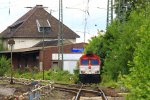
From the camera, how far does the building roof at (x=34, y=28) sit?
305 ft

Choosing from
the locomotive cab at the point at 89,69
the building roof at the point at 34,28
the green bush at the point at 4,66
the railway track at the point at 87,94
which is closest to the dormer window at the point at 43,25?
the building roof at the point at 34,28

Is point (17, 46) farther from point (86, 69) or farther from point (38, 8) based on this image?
point (86, 69)

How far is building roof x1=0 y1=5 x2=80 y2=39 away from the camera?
9281 centimetres

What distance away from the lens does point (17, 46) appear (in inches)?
3696

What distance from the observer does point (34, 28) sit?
307 feet

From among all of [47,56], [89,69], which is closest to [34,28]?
[47,56]

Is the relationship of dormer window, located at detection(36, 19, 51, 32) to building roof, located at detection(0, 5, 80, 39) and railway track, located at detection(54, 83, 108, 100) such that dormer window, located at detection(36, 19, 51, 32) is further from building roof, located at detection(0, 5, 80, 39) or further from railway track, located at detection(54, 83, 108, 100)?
railway track, located at detection(54, 83, 108, 100)

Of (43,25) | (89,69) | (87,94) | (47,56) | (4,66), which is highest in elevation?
(43,25)

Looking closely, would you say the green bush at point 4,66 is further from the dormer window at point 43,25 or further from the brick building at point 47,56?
the dormer window at point 43,25

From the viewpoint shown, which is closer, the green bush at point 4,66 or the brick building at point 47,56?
A: the green bush at point 4,66

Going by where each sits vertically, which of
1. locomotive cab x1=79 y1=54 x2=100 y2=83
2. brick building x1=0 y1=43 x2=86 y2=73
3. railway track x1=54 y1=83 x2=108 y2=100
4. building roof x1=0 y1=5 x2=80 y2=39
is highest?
building roof x1=0 y1=5 x2=80 y2=39

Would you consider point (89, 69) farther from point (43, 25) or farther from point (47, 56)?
point (43, 25)

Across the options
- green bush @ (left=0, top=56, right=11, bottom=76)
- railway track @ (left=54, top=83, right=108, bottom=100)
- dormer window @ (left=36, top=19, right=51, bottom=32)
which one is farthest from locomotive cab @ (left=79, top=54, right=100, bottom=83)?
dormer window @ (left=36, top=19, right=51, bottom=32)

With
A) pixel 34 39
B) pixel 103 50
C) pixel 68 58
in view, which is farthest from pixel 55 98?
pixel 34 39
